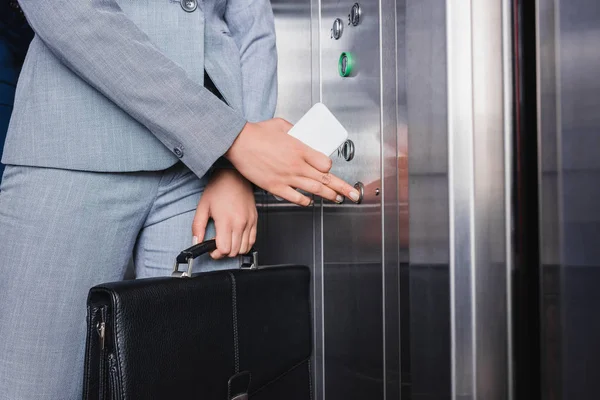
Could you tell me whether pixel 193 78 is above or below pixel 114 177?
above

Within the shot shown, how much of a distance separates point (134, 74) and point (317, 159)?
0.31 meters

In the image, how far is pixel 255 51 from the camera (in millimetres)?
1023

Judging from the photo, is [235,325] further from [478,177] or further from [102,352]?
[478,177]

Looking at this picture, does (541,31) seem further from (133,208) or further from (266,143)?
(133,208)

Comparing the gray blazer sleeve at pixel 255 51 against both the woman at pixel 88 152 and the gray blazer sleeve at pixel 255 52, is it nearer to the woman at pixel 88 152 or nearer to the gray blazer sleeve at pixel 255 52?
the gray blazer sleeve at pixel 255 52

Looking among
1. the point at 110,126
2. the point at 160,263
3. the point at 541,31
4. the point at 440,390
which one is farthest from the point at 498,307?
the point at 110,126

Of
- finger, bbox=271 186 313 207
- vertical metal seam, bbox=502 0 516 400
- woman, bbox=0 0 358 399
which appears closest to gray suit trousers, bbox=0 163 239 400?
woman, bbox=0 0 358 399

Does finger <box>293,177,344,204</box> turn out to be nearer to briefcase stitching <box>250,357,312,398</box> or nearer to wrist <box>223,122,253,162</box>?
wrist <box>223,122,253,162</box>

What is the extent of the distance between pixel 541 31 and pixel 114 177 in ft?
2.23

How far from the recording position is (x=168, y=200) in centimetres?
87

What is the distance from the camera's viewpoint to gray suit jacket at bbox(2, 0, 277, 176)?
0.74m

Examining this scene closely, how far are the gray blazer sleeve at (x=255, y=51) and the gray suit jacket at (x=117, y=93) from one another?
6.7 inches

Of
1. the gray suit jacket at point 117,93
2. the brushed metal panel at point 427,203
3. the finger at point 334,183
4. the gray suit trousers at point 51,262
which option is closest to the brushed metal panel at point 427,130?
the brushed metal panel at point 427,203

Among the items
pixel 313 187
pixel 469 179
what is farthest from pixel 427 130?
pixel 313 187
